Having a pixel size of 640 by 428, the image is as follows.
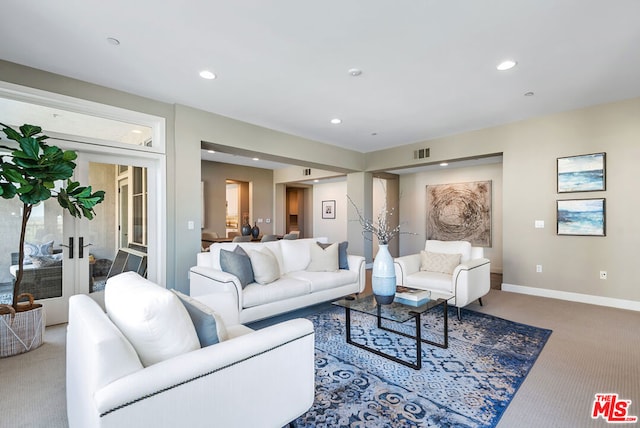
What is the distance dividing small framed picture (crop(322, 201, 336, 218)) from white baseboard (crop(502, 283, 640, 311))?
554 cm

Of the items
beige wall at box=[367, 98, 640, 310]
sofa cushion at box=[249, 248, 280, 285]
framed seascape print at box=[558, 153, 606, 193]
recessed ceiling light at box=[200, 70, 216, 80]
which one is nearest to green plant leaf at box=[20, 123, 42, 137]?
recessed ceiling light at box=[200, 70, 216, 80]

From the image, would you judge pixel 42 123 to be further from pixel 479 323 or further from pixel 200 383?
pixel 479 323

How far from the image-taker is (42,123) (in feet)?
10.5

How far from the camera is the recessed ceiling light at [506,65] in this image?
2.92m

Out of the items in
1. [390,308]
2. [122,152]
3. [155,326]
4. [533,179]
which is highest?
[122,152]

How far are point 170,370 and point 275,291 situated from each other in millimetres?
2167

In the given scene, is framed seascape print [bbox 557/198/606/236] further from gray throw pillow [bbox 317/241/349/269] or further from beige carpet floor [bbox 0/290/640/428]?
gray throw pillow [bbox 317/241/349/269]

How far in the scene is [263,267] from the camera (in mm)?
3377

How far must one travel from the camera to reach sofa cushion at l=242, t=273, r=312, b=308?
3.07 metres

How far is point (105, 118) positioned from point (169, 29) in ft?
5.84

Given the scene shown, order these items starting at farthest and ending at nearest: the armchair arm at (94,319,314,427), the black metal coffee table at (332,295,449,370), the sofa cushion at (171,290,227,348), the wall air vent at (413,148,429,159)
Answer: the wall air vent at (413,148,429,159) < the black metal coffee table at (332,295,449,370) < the sofa cushion at (171,290,227,348) < the armchair arm at (94,319,314,427)

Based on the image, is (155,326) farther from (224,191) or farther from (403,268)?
(224,191)

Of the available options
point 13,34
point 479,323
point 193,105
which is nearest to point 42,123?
point 13,34

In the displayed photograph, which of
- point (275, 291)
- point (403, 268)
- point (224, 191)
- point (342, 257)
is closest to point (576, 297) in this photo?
point (403, 268)
